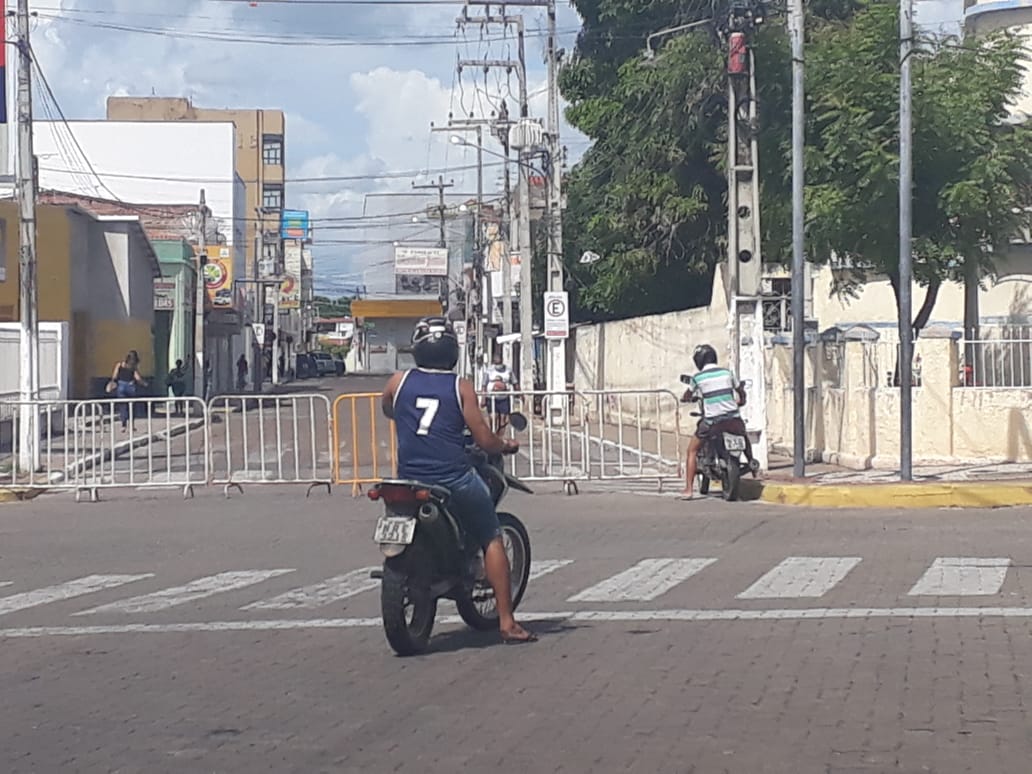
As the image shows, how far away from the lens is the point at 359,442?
19.5 m

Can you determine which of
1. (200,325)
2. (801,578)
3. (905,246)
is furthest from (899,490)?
(200,325)

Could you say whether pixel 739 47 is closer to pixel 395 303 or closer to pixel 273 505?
pixel 273 505

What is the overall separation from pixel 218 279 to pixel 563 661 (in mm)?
59700

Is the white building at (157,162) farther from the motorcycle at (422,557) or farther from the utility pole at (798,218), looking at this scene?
the motorcycle at (422,557)

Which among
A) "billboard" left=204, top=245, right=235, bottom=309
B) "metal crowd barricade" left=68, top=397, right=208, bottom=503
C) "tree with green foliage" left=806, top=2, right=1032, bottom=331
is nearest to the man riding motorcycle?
"metal crowd barricade" left=68, top=397, right=208, bottom=503

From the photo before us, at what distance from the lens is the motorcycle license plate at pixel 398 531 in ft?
26.8

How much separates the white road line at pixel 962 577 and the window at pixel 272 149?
12071 cm

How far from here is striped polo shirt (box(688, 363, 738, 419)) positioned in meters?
17.1

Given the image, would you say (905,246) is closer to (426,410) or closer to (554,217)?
(426,410)

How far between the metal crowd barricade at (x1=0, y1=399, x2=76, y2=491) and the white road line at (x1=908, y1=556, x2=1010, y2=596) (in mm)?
11736

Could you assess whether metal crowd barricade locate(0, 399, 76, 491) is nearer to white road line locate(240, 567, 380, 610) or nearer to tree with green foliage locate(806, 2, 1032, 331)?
white road line locate(240, 567, 380, 610)

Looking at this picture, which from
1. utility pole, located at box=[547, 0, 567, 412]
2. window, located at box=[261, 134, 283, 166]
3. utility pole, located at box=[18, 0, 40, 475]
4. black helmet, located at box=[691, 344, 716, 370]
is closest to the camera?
black helmet, located at box=[691, 344, 716, 370]

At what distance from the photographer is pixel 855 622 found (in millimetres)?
9383

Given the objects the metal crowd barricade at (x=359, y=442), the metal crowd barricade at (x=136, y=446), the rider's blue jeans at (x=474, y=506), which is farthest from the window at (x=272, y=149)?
the rider's blue jeans at (x=474, y=506)
